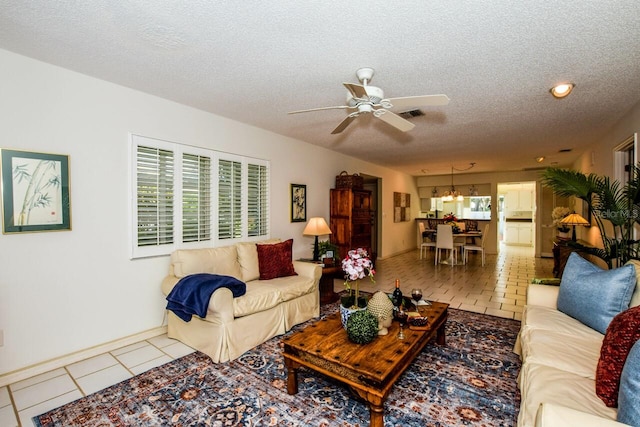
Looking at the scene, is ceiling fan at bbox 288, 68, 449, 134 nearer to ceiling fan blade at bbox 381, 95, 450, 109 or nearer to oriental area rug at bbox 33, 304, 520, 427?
ceiling fan blade at bbox 381, 95, 450, 109

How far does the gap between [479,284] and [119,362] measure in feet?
17.2

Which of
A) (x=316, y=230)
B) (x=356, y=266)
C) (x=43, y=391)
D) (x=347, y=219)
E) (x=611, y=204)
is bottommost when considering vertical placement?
(x=43, y=391)

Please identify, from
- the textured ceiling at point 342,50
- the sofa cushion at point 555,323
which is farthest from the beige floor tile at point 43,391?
the sofa cushion at point 555,323

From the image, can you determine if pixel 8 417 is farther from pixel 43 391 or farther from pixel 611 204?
pixel 611 204

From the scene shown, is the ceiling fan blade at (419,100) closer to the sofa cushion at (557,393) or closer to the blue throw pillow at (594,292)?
the blue throw pillow at (594,292)

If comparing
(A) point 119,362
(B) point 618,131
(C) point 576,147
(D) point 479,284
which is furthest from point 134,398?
(C) point 576,147

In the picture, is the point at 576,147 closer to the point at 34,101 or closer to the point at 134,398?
the point at 134,398

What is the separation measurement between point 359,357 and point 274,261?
194 cm

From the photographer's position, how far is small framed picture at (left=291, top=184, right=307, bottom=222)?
15.5 feet

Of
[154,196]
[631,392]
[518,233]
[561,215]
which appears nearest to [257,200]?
[154,196]

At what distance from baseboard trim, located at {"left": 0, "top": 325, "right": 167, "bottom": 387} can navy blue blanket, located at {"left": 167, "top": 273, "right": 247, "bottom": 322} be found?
0.58 meters

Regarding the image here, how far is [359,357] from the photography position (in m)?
1.83

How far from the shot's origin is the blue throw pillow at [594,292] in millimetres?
1906

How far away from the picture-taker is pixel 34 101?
2.37 metres
